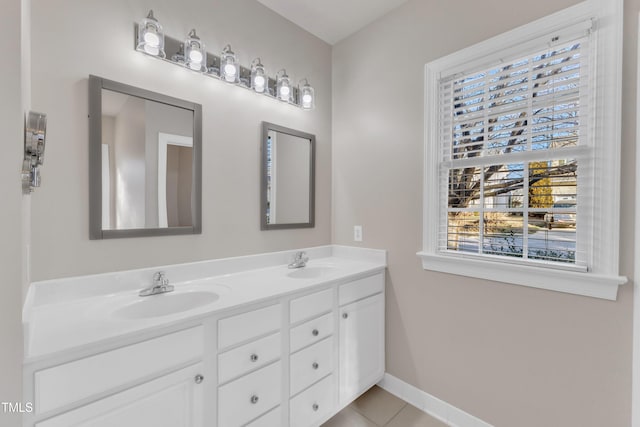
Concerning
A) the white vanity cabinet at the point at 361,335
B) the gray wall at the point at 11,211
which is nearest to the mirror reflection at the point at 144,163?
the gray wall at the point at 11,211

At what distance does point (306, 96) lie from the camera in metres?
2.07

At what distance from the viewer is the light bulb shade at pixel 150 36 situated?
4.42 ft

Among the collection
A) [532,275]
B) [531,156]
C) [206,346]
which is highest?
[531,156]

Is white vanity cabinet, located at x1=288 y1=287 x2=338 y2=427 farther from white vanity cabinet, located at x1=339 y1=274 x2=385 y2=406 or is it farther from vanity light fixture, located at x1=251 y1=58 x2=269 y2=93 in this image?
vanity light fixture, located at x1=251 y1=58 x2=269 y2=93

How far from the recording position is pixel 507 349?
1501 millimetres

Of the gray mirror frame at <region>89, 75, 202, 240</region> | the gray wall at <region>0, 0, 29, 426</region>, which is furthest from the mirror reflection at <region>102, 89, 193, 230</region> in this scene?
the gray wall at <region>0, 0, 29, 426</region>

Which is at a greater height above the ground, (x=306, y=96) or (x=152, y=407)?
(x=306, y=96)

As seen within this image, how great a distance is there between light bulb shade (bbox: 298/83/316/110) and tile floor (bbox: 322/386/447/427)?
2078 mm

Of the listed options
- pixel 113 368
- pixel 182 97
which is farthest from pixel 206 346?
pixel 182 97

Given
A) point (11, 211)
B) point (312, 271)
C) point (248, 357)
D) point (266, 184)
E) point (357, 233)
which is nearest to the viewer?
point (11, 211)

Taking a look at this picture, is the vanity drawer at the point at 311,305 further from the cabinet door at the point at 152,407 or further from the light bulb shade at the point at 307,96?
the light bulb shade at the point at 307,96

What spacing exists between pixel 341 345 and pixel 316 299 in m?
0.38

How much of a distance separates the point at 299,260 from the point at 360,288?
1.53ft

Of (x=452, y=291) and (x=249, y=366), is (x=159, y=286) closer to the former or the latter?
(x=249, y=366)
